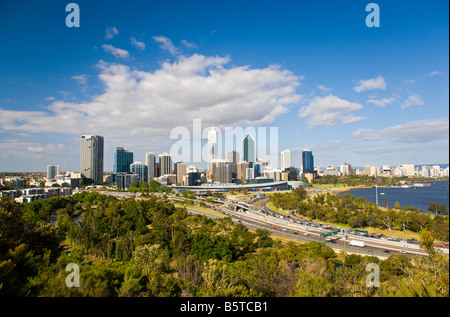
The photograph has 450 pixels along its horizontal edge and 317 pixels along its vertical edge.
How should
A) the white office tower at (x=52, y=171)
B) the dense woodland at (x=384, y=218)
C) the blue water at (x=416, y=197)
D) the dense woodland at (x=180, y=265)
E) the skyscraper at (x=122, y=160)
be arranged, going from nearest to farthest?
the dense woodland at (x=180, y=265) → the dense woodland at (x=384, y=218) → the blue water at (x=416, y=197) → the skyscraper at (x=122, y=160) → the white office tower at (x=52, y=171)

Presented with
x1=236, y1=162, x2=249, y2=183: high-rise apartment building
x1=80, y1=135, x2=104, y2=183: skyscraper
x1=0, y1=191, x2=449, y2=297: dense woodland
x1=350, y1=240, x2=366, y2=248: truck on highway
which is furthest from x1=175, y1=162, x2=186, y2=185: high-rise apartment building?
x1=350, y1=240, x2=366, y2=248: truck on highway

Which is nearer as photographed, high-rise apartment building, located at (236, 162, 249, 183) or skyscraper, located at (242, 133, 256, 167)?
high-rise apartment building, located at (236, 162, 249, 183)

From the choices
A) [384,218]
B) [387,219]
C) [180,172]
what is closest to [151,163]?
[180,172]

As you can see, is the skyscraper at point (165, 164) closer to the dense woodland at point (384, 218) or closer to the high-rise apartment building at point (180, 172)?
the high-rise apartment building at point (180, 172)

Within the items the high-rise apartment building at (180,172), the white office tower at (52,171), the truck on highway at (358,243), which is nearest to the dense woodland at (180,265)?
the truck on highway at (358,243)

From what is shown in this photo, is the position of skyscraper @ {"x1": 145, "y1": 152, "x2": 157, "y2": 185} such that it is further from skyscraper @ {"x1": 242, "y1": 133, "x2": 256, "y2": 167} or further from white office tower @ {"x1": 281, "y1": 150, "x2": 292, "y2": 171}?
white office tower @ {"x1": 281, "y1": 150, "x2": 292, "y2": 171}
